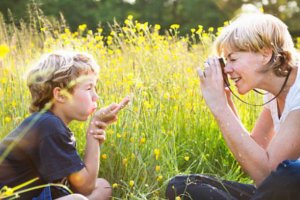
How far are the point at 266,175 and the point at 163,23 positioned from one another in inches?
645

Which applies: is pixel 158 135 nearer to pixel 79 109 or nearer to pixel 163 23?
pixel 79 109

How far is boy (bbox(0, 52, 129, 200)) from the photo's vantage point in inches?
104

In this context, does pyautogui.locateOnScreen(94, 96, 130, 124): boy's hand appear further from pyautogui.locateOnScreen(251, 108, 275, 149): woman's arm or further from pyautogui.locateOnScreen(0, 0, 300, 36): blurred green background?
pyautogui.locateOnScreen(0, 0, 300, 36): blurred green background

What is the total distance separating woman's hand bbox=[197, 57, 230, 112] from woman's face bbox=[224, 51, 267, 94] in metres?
0.05

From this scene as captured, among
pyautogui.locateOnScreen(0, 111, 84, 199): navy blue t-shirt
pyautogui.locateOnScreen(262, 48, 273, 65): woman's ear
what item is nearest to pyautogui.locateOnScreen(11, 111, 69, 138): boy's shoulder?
pyautogui.locateOnScreen(0, 111, 84, 199): navy blue t-shirt

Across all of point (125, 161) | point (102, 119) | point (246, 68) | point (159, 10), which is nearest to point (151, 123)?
point (125, 161)

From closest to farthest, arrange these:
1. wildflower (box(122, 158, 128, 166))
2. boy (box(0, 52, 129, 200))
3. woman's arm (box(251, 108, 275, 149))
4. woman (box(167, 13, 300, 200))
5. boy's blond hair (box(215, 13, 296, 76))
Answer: woman (box(167, 13, 300, 200)) → boy (box(0, 52, 129, 200)) → boy's blond hair (box(215, 13, 296, 76)) → woman's arm (box(251, 108, 275, 149)) → wildflower (box(122, 158, 128, 166))

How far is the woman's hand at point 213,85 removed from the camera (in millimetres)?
2752

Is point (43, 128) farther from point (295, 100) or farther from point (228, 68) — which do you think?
point (295, 100)

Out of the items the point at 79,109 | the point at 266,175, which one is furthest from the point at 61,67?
the point at 266,175

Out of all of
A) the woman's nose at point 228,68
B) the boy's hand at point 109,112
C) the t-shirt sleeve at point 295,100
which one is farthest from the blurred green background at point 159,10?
the t-shirt sleeve at point 295,100

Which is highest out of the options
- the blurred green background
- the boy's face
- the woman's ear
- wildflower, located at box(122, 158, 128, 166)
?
the blurred green background

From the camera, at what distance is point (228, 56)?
2822mm

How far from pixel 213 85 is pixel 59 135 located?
0.70 m
